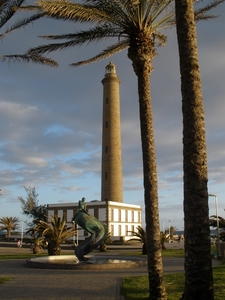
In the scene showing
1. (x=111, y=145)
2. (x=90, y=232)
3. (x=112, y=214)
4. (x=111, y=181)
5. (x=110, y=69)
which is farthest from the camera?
(x=110, y=69)

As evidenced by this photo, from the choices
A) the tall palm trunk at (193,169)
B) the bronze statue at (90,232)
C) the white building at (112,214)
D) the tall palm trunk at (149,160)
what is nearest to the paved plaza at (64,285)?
the tall palm trunk at (149,160)

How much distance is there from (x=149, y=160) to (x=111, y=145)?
4116 cm

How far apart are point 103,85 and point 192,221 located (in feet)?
162

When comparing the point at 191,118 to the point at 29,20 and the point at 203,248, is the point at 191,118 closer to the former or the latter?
the point at 203,248

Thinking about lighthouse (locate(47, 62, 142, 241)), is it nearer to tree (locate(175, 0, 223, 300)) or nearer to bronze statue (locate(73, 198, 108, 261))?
bronze statue (locate(73, 198, 108, 261))

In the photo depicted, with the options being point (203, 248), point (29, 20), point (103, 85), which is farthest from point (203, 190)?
point (103, 85)

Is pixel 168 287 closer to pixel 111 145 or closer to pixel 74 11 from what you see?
pixel 74 11

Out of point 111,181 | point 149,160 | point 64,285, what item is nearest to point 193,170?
point 149,160

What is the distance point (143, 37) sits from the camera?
9.80 m

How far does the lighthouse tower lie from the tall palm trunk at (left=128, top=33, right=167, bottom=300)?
40.1m

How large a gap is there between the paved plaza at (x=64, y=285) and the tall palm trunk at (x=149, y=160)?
4.33ft

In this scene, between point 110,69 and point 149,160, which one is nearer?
point 149,160

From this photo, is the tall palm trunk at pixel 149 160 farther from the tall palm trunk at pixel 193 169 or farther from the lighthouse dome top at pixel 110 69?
the lighthouse dome top at pixel 110 69

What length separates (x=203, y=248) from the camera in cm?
546
